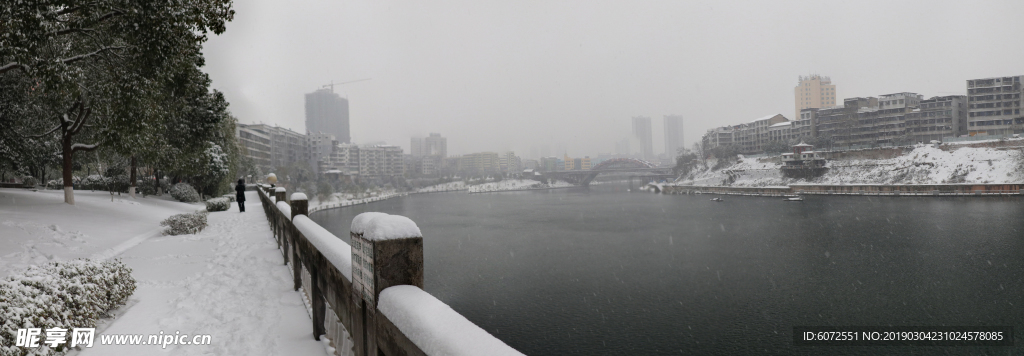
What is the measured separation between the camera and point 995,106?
246 ft

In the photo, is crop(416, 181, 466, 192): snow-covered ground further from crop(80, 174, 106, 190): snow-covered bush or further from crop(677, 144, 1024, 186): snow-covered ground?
crop(80, 174, 106, 190): snow-covered bush

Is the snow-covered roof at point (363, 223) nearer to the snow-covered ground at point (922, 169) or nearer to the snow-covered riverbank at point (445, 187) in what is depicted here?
the snow-covered ground at point (922, 169)

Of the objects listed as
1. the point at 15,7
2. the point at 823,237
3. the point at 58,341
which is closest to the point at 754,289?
the point at 823,237

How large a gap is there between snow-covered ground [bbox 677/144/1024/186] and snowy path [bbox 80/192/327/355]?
82.6 meters

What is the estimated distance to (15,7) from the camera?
28.9 feet

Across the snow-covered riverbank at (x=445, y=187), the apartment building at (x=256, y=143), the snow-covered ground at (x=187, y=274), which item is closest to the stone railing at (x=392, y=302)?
the snow-covered ground at (x=187, y=274)

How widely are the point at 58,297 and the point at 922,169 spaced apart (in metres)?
87.8

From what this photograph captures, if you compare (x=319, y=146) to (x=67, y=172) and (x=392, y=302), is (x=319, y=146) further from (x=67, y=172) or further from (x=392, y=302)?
(x=392, y=302)

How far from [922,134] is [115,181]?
105412 millimetres

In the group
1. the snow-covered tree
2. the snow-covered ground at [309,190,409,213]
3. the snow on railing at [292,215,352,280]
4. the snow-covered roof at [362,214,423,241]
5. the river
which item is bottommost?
the river

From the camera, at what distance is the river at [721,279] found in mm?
16156

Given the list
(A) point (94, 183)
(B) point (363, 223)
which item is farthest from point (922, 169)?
(A) point (94, 183)

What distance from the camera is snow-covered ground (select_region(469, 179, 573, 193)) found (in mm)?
107994

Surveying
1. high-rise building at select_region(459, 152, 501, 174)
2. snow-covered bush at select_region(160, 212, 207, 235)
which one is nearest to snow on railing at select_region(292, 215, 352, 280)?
snow-covered bush at select_region(160, 212, 207, 235)
